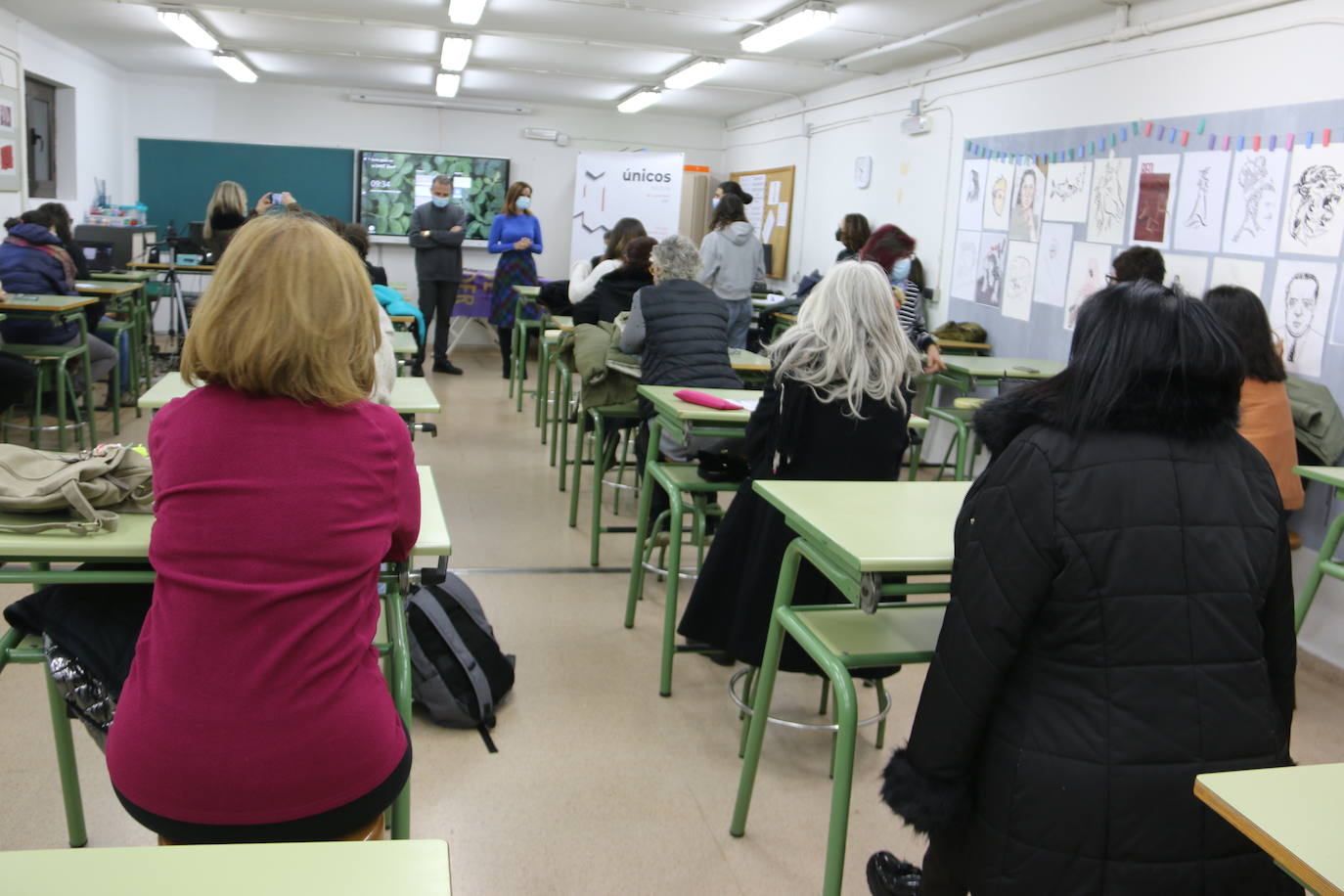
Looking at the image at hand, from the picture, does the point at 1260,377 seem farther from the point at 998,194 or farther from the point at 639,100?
the point at 639,100

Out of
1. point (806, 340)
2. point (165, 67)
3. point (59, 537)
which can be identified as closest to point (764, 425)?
point (806, 340)

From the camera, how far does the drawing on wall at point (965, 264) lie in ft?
21.0

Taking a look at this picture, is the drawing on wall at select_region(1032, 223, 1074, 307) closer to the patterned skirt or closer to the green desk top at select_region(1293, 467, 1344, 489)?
the green desk top at select_region(1293, 467, 1344, 489)

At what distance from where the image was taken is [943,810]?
4.95ft

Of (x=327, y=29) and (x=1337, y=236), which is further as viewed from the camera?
(x=327, y=29)

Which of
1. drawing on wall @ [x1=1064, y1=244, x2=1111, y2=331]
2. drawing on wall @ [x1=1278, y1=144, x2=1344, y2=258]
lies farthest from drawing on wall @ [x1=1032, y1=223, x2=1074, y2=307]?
drawing on wall @ [x1=1278, y1=144, x2=1344, y2=258]

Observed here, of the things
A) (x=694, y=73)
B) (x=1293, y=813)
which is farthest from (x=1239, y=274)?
(x=694, y=73)

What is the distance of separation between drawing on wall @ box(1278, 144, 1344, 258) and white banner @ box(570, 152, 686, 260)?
7.35 m

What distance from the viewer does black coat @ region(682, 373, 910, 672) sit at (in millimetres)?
2635

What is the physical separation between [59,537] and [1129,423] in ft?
5.28

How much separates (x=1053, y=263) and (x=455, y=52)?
4641 mm

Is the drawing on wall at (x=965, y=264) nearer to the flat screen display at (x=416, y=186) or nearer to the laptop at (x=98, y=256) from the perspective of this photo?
the laptop at (x=98, y=256)

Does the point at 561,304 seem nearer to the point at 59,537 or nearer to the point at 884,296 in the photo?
the point at 884,296

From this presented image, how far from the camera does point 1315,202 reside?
3885 millimetres
